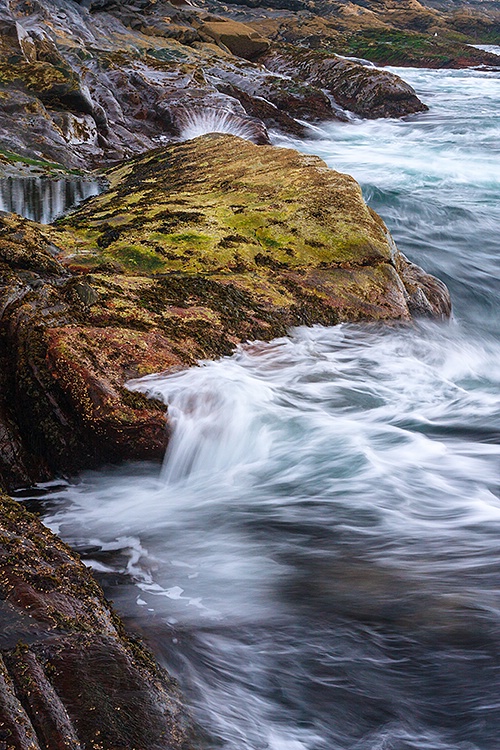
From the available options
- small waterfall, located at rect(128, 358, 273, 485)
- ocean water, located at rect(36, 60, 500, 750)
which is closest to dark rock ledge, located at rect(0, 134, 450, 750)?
small waterfall, located at rect(128, 358, 273, 485)

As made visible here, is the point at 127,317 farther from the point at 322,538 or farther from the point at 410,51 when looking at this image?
the point at 410,51

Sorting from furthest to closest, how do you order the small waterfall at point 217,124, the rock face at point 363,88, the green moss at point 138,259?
the rock face at point 363,88
the small waterfall at point 217,124
the green moss at point 138,259

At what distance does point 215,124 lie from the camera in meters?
15.3

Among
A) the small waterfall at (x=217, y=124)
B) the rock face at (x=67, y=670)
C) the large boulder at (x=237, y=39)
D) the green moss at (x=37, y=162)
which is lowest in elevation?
the rock face at (x=67, y=670)

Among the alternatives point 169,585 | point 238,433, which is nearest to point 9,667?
point 169,585

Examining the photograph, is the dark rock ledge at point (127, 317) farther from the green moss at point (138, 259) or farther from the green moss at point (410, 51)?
the green moss at point (410, 51)

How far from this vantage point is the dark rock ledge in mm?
2176

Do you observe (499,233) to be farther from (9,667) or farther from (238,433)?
(9,667)

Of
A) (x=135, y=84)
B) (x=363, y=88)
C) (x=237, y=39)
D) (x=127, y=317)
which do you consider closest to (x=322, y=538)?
(x=127, y=317)

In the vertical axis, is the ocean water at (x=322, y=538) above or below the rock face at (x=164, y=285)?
below

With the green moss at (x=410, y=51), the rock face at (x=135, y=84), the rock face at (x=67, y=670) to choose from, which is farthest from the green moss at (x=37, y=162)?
the green moss at (x=410, y=51)

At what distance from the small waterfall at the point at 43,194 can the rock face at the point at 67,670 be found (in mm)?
6492

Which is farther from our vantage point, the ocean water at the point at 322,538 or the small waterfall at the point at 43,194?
the small waterfall at the point at 43,194

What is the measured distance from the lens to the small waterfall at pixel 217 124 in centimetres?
1499
